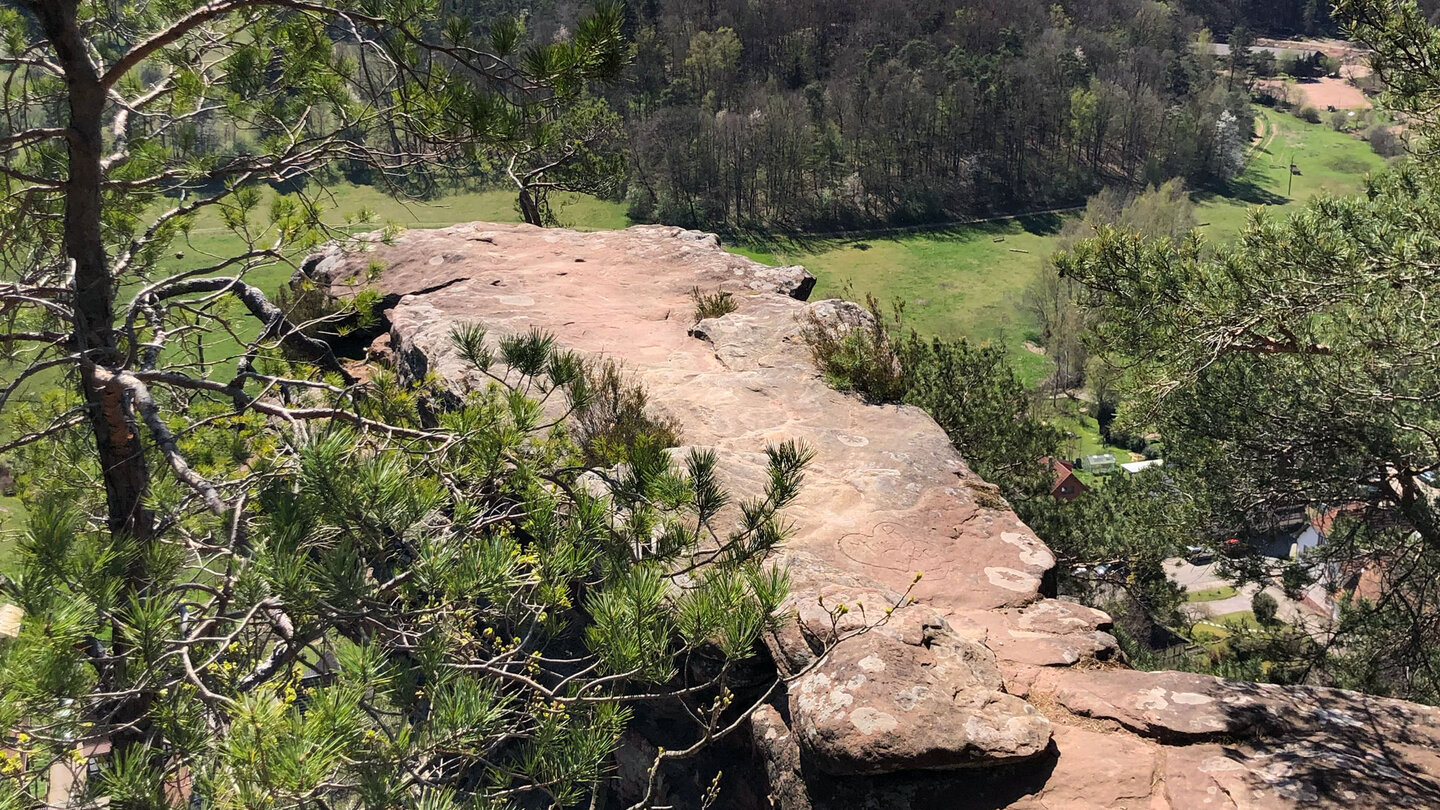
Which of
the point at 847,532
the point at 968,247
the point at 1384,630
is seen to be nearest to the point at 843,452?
the point at 847,532

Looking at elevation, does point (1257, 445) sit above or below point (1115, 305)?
below

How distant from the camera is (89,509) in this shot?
4.76m

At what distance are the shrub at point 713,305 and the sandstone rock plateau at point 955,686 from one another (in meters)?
1.57

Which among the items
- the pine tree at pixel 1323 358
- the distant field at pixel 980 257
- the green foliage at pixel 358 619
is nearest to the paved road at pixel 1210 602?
the distant field at pixel 980 257

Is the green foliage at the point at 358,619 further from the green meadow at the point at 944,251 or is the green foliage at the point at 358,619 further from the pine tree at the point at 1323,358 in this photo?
the green meadow at the point at 944,251

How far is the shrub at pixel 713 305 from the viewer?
1046 cm

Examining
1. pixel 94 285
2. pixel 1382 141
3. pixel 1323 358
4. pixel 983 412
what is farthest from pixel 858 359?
pixel 1382 141

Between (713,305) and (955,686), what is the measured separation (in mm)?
6426

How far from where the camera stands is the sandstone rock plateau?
4.47 metres

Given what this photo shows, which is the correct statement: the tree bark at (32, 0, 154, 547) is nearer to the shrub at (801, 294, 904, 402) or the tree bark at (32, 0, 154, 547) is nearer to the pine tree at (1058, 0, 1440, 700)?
the shrub at (801, 294, 904, 402)

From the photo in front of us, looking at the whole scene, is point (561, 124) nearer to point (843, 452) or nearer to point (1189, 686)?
point (843, 452)

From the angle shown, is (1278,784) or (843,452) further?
(843,452)

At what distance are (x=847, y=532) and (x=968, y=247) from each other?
6513 cm

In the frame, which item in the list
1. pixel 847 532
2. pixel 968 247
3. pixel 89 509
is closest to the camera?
pixel 89 509
